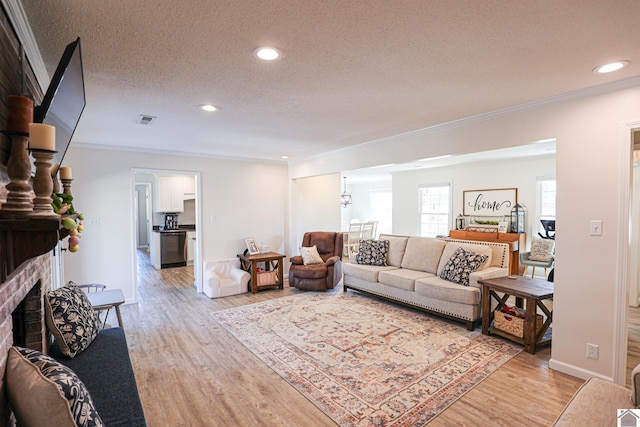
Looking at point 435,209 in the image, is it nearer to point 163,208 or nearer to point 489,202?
point 489,202

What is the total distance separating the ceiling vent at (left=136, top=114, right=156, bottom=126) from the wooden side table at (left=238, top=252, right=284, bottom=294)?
2655 millimetres

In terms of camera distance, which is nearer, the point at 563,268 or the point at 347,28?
the point at 347,28

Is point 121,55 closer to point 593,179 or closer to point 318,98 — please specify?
point 318,98

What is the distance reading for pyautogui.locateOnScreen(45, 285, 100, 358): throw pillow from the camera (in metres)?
2.08

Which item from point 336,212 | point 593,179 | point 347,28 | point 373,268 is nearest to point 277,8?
point 347,28

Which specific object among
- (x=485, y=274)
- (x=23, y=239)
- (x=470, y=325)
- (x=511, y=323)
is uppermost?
(x=23, y=239)

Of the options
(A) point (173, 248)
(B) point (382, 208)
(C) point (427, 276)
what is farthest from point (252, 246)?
(B) point (382, 208)

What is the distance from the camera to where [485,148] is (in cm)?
329

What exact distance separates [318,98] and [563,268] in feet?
8.48

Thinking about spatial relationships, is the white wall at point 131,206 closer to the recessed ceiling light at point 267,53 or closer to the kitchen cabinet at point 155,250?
the kitchen cabinet at point 155,250

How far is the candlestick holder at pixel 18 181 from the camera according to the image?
112 centimetres

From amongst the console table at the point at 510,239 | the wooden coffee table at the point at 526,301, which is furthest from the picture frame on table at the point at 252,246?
the console table at the point at 510,239

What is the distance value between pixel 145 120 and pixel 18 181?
2.50 m

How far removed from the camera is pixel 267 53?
1928 mm
